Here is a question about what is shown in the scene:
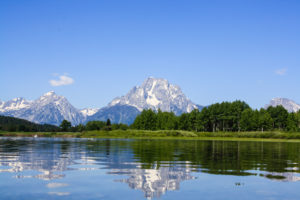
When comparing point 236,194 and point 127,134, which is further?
point 127,134

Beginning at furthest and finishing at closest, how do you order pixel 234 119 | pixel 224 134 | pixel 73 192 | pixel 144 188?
1. pixel 234 119
2. pixel 224 134
3. pixel 144 188
4. pixel 73 192

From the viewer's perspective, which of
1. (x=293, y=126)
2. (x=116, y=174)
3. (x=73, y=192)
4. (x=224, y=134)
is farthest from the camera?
(x=293, y=126)

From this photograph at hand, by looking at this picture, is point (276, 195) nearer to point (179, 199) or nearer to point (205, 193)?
point (205, 193)

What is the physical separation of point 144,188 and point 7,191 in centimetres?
684

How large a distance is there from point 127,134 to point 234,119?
71126 mm

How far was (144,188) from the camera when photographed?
1655 cm

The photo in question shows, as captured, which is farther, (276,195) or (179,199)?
(276,195)

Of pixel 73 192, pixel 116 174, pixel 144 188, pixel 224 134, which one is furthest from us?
pixel 224 134

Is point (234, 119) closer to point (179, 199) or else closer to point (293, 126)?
point (293, 126)

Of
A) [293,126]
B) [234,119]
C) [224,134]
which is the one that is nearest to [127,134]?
[224,134]

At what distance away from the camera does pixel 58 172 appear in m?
22.4

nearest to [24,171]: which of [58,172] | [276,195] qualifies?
[58,172]

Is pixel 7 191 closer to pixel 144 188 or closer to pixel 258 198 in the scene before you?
pixel 144 188

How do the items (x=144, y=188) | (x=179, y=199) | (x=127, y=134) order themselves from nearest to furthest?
(x=179, y=199) < (x=144, y=188) < (x=127, y=134)
